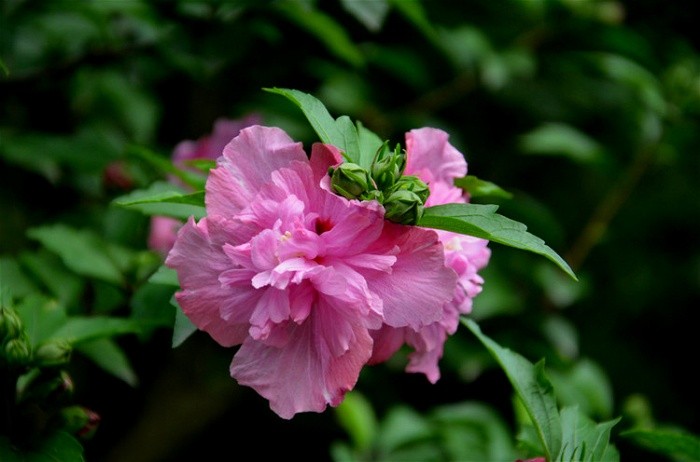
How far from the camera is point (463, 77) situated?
2.03m

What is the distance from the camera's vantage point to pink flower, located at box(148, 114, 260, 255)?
144cm

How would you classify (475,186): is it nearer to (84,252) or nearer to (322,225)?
(322,225)

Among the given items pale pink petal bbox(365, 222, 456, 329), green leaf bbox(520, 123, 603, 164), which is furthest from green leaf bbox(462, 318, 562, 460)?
green leaf bbox(520, 123, 603, 164)

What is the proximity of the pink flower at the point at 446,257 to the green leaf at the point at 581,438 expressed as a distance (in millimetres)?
157

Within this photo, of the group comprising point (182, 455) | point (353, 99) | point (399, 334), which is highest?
point (399, 334)

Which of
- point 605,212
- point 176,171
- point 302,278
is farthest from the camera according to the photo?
point 605,212

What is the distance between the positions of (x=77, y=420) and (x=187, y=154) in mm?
670

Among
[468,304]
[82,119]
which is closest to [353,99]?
[82,119]

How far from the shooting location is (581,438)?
918 millimetres

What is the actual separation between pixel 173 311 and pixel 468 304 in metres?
0.39

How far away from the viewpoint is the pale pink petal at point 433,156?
2.93 ft

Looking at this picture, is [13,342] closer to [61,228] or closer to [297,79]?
[61,228]

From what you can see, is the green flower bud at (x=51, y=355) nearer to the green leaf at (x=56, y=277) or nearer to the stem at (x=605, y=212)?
the green leaf at (x=56, y=277)

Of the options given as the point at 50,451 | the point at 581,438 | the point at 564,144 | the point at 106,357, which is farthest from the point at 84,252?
the point at 564,144
